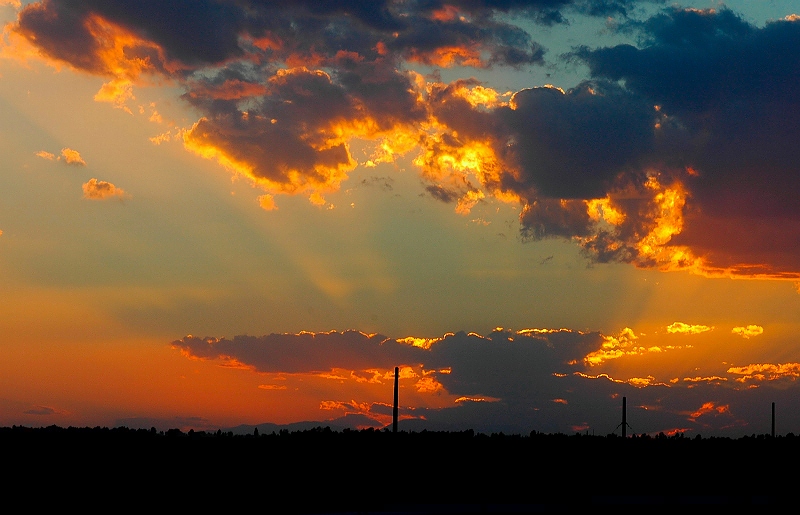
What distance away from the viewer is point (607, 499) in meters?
34.0

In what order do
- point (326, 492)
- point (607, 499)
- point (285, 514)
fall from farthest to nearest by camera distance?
point (326, 492), point (607, 499), point (285, 514)

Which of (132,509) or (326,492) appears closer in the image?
(132,509)

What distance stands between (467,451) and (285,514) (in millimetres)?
17049

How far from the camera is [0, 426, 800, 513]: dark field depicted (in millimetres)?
32750

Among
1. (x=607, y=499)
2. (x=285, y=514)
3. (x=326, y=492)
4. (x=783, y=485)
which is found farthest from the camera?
(x=783, y=485)

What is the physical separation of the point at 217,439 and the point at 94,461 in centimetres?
933

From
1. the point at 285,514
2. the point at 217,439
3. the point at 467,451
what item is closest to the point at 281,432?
the point at 217,439

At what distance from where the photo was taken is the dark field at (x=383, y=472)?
1289 inches

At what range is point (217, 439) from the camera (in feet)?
148

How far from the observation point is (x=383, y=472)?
40344mm

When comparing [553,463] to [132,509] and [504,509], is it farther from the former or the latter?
[132,509]

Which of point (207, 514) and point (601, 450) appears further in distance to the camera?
point (601, 450)

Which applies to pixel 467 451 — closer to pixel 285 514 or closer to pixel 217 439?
pixel 217 439

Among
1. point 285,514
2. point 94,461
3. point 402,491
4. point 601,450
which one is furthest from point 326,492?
point 601,450
